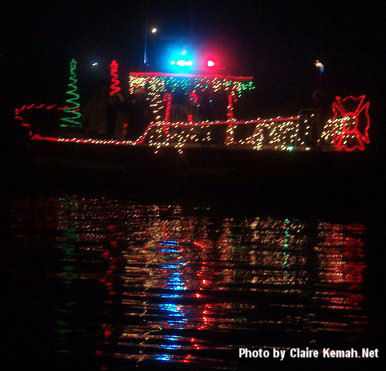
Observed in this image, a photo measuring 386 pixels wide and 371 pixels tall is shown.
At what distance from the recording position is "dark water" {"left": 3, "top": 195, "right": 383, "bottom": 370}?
6480 millimetres

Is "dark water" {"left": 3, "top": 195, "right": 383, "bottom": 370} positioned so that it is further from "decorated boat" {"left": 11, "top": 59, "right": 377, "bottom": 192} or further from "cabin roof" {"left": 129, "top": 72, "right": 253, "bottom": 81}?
"cabin roof" {"left": 129, "top": 72, "right": 253, "bottom": 81}

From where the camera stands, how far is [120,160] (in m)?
18.6

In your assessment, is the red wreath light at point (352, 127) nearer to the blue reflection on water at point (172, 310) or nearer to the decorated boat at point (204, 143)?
the decorated boat at point (204, 143)

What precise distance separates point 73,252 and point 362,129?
11874 mm

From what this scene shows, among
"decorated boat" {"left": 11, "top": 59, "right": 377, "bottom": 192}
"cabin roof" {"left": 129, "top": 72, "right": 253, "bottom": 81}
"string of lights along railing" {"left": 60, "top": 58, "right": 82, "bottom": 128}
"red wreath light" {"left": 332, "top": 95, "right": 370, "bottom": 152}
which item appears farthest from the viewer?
"string of lights along railing" {"left": 60, "top": 58, "right": 82, "bottom": 128}

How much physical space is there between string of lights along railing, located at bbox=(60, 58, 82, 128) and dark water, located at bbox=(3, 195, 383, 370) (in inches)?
361

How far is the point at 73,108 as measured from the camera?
22828mm

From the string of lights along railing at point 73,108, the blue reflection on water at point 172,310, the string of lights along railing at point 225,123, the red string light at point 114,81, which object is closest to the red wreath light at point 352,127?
the string of lights along railing at point 225,123

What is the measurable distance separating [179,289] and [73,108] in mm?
15049

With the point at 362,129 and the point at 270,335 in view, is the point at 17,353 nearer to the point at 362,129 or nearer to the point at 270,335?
the point at 270,335

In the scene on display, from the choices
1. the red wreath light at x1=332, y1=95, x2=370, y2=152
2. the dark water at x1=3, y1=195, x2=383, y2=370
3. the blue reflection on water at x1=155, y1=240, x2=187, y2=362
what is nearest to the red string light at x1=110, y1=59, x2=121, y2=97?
the red wreath light at x1=332, y1=95, x2=370, y2=152

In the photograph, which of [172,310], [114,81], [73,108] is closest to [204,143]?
[114,81]

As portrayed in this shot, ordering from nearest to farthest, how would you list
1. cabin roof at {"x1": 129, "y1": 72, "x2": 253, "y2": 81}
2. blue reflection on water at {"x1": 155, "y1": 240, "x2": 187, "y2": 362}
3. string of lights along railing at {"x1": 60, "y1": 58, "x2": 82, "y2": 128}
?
blue reflection on water at {"x1": 155, "y1": 240, "x2": 187, "y2": 362} → cabin roof at {"x1": 129, "y1": 72, "x2": 253, "y2": 81} → string of lights along railing at {"x1": 60, "y1": 58, "x2": 82, "y2": 128}

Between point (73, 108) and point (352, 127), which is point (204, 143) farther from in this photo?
point (73, 108)
